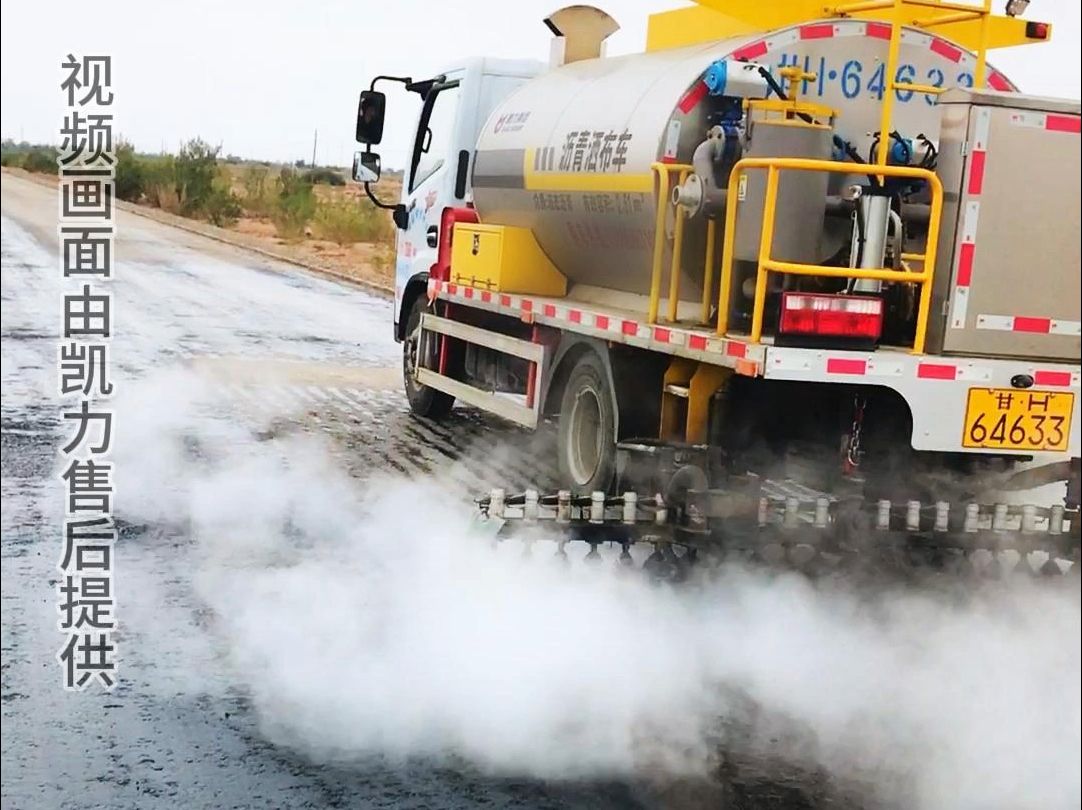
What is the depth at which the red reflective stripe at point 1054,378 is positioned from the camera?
4.96 metres

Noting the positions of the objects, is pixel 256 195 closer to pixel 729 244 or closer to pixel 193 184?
pixel 193 184

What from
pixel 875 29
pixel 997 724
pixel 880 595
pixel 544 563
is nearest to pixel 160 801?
pixel 544 563

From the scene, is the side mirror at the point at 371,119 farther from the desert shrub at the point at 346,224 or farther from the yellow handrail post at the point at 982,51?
the desert shrub at the point at 346,224

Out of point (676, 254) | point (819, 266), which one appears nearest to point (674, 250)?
point (676, 254)

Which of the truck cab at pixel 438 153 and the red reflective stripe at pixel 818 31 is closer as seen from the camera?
the red reflective stripe at pixel 818 31

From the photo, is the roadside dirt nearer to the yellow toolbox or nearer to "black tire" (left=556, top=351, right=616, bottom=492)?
the yellow toolbox

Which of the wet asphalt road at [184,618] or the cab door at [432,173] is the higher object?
the cab door at [432,173]

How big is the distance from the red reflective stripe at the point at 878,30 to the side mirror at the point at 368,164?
436cm

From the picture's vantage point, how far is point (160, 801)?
3.57 meters

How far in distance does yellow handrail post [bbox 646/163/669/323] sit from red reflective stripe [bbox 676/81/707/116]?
0.27 m

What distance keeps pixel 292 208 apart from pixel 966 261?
73.6 ft

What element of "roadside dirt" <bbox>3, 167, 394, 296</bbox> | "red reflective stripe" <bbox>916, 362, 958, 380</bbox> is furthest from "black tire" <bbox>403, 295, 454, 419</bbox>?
"roadside dirt" <bbox>3, 167, 394, 296</bbox>

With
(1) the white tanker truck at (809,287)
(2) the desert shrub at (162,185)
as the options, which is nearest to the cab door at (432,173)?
(1) the white tanker truck at (809,287)

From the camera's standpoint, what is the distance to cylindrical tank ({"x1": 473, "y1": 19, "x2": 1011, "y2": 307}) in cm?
583
